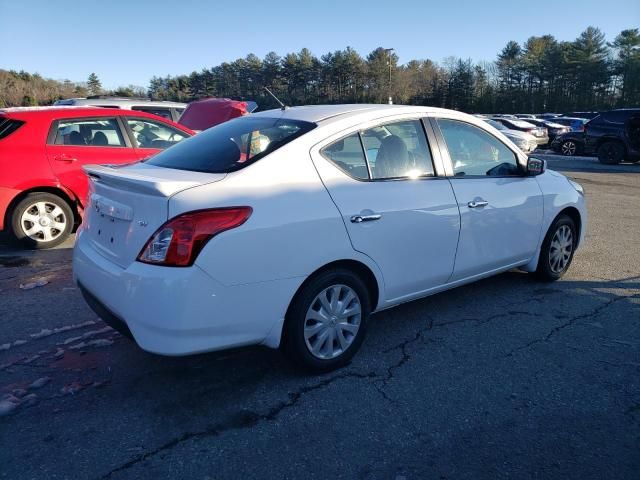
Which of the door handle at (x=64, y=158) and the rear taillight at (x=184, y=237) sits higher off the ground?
the door handle at (x=64, y=158)

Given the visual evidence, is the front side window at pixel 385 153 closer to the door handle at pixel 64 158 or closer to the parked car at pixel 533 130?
the door handle at pixel 64 158

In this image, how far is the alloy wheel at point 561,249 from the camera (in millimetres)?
A: 4762

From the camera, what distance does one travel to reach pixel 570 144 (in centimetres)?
2142

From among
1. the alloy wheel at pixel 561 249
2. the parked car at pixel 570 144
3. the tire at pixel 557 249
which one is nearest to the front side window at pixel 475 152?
the tire at pixel 557 249

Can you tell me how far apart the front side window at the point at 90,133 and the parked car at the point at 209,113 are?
4.32m

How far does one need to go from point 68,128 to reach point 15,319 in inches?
122

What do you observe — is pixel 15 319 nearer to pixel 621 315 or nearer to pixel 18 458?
pixel 18 458

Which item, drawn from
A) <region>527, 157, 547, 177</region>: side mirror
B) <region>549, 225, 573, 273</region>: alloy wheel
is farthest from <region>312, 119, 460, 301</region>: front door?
<region>549, 225, 573, 273</region>: alloy wheel

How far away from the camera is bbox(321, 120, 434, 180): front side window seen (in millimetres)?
3236

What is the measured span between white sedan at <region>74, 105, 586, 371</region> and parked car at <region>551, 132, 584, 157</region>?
1935 centimetres

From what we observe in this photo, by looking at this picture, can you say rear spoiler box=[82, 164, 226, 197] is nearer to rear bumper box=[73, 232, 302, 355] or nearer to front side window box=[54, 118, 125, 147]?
rear bumper box=[73, 232, 302, 355]

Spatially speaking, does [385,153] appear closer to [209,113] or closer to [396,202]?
[396,202]

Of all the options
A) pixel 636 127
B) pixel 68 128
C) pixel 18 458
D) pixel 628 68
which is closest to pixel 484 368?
pixel 18 458

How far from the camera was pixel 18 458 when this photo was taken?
2.39 m
